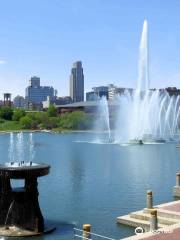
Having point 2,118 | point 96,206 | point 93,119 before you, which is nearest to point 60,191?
point 96,206

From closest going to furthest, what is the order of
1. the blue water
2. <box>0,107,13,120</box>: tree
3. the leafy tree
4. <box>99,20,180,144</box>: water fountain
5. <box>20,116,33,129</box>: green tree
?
the blue water, <box>99,20,180,144</box>: water fountain, the leafy tree, <box>20,116,33,129</box>: green tree, <box>0,107,13,120</box>: tree

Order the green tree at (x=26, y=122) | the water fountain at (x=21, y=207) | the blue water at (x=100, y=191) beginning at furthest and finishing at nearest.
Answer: the green tree at (x=26, y=122) → the blue water at (x=100, y=191) → the water fountain at (x=21, y=207)

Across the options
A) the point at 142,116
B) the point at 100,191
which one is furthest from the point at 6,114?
the point at 100,191

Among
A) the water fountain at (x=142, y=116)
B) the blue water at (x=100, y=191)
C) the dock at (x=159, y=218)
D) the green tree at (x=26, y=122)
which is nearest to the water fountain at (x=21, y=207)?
the blue water at (x=100, y=191)

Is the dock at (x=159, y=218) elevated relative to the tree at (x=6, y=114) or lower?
lower

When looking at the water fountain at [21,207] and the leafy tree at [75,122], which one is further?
the leafy tree at [75,122]

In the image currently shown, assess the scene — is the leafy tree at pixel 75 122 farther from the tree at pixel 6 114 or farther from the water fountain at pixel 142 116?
the water fountain at pixel 142 116

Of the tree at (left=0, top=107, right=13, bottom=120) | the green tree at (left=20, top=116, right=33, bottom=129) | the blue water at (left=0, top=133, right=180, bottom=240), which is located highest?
the tree at (left=0, top=107, right=13, bottom=120)

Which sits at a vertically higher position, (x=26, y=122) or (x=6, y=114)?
(x=6, y=114)

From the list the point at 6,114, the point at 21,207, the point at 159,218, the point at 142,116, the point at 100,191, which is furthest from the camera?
the point at 6,114

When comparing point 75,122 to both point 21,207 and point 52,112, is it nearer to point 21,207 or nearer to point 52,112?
point 52,112

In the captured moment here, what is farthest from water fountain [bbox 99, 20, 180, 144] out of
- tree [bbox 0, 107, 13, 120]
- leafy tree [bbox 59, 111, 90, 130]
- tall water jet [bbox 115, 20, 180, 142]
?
tree [bbox 0, 107, 13, 120]

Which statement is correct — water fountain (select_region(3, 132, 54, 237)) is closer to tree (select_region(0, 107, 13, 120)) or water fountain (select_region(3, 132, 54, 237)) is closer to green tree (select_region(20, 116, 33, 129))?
green tree (select_region(20, 116, 33, 129))

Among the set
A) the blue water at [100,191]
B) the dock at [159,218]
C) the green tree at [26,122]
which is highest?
the green tree at [26,122]
